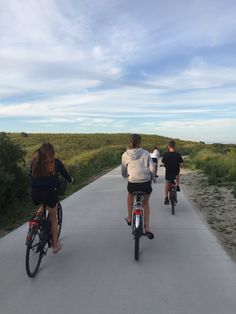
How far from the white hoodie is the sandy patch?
172cm

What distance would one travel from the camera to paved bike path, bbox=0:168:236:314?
4.57 m

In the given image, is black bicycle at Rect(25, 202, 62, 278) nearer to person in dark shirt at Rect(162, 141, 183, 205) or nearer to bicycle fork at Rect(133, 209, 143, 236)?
bicycle fork at Rect(133, 209, 143, 236)

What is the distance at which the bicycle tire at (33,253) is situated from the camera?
5.43 metres

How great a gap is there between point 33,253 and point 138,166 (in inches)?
85.5

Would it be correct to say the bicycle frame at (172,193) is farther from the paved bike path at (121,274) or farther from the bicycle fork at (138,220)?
the bicycle fork at (138,220)

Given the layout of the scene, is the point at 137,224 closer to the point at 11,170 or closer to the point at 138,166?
the point at 138,166

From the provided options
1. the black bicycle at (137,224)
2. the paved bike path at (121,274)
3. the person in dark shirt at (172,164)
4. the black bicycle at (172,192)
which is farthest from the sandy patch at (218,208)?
the black bicycle at (137,224)

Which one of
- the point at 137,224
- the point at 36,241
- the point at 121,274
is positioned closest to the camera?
the point at 121,274

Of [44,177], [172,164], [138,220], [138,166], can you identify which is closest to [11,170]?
[172,164]

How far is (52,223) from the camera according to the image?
20.4 ft

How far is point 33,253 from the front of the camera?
18.6ft

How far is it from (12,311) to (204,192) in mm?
11164

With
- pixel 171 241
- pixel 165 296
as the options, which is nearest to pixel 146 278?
pixel 165 296

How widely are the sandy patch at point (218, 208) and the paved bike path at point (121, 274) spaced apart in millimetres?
258
